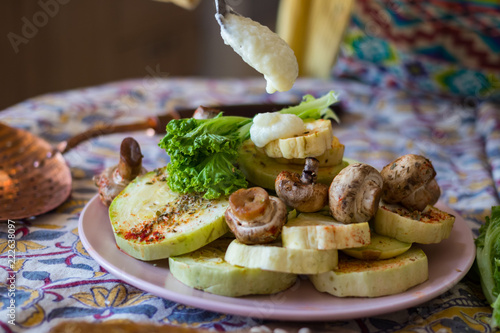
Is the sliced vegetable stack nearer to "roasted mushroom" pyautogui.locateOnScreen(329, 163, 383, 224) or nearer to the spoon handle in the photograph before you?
"roasted mushroom" pyautogui.locateOnScreen(329, 163, 383, 224)

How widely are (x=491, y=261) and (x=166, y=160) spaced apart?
1.47 metres

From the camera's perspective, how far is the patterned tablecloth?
1.26 meters

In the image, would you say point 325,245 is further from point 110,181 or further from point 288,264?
point 110,181

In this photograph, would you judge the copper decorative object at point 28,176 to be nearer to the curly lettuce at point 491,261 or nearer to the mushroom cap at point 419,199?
the mushroom cap at point 419,199

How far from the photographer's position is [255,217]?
4.15ft

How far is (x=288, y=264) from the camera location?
1.21m

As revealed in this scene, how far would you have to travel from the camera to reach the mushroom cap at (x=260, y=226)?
1.27m

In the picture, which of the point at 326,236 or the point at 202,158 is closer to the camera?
the point at 326,236

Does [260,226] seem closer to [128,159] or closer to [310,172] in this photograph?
[310,172]

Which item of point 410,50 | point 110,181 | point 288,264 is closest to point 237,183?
point 288,264

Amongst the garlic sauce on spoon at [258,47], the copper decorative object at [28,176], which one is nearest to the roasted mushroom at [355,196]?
the garlic sauce on spoon at [258,47]

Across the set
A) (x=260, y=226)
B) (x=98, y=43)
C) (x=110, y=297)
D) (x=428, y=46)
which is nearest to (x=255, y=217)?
(x=260, y=226)

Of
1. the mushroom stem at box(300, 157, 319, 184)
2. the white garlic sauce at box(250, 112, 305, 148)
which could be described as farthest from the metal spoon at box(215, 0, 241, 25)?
the mushroom stem at box(300, 157, 319, 184)

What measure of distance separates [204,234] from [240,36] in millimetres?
582
